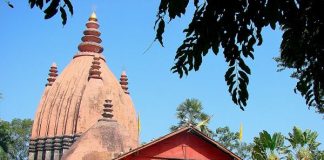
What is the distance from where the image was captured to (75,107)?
2427 centimetres

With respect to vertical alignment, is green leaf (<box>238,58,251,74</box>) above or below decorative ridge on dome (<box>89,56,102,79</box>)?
below

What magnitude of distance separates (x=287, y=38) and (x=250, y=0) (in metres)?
0.33

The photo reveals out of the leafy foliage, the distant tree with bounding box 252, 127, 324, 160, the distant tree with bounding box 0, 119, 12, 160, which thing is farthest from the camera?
the distant tree with bounding box 0, 119, 12, 160

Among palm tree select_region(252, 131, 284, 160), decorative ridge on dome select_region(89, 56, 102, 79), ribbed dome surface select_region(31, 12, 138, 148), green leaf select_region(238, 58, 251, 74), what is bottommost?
green leaf select_region(238, 58, 251, 74)

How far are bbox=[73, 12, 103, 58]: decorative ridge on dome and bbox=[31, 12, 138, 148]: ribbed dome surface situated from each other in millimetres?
611

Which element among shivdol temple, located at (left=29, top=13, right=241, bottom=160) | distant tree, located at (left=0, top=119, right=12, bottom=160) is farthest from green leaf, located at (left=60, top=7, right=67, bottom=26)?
distant tree, located at (left=0, top=119, right=12, bottom=160)

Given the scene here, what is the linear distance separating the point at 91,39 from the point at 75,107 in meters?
4.92

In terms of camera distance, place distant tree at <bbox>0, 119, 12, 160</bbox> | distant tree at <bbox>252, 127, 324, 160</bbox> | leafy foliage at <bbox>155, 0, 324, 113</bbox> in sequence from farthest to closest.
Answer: distant tree at <bbox>0, 119, 12, 160</bbox> < distant tree at <bbox>252, 127, 324, 160</bbox> < leafy foliage at <bbox>155, 0, 324, 113</bbox>

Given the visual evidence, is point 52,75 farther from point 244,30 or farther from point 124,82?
point 244,30

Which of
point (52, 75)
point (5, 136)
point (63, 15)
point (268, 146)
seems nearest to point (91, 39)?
point (52, 75)

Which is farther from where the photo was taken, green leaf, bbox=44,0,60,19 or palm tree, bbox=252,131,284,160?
palm tree, bbox=252,131,284,160

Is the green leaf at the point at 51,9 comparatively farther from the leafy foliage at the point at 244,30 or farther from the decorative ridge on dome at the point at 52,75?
the decorative ridge on dome at the point at 52,75

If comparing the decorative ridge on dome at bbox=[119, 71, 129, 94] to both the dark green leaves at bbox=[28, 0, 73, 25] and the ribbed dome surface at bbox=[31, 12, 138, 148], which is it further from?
the dark green leaves at bbox=[28, 0, 73, 25]

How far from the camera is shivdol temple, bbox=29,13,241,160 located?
19797 mm
